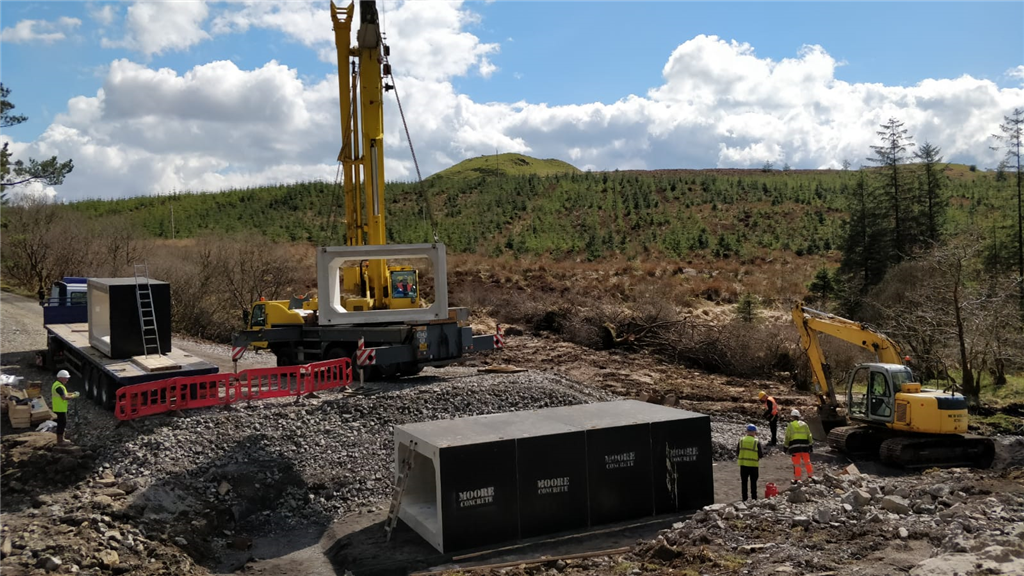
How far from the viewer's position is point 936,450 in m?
14.9

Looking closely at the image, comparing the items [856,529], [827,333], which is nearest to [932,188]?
[827,333]

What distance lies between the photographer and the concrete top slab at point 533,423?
10789mm

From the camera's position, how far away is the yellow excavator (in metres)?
14.8

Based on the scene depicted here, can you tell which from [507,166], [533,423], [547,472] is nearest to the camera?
[547,472]

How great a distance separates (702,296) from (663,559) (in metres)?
28.1

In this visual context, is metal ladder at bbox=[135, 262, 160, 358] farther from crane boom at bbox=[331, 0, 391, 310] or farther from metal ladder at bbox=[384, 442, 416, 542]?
metal ladder at bbox=[384, 442, 416, 542]

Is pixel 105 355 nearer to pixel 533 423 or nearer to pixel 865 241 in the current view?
pixel 533 423

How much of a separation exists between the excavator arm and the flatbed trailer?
13.2 m

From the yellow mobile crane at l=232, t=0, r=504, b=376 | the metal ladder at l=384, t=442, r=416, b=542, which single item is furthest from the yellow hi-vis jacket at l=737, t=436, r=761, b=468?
the yellow mobile crane at l=232, t=0, r=504, b=376

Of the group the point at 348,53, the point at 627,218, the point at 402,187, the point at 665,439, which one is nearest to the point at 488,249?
the point at 627,218

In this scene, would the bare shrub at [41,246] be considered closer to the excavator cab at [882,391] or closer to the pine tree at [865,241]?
the excavator cab at [882,391]

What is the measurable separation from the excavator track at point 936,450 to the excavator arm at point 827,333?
1.93m

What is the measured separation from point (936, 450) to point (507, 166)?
100 meters

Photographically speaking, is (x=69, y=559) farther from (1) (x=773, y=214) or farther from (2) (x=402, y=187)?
(2) (x=402, y=187)
